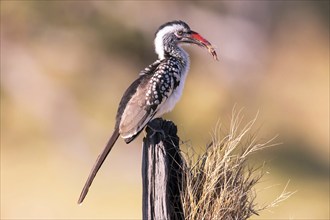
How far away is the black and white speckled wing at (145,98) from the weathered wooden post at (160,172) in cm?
20

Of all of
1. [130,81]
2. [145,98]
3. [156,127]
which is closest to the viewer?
[156,127]

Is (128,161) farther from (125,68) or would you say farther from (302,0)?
(302,0)

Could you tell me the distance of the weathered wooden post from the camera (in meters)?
4.97

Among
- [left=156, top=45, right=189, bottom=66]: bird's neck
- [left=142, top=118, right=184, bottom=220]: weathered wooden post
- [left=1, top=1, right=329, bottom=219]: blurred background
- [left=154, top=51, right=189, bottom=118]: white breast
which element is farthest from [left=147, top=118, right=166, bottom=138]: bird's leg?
[left=1, top=1, right=329, bottom=219]: blurred background

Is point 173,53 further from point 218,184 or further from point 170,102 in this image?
point 218,184

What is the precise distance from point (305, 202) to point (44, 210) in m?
2.80

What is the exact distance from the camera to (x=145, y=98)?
5.47 m

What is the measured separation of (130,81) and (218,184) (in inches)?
315

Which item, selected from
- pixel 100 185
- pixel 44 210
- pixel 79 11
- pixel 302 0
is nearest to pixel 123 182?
pixel 100 185

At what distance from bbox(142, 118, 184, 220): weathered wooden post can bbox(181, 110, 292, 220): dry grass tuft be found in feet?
0.22

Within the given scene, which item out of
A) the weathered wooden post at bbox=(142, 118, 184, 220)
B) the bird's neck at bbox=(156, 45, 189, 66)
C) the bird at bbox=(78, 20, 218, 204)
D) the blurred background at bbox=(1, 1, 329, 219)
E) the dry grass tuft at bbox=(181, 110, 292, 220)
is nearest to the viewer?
the weathered wooden post at bbox=(142, 118, 184, 220)

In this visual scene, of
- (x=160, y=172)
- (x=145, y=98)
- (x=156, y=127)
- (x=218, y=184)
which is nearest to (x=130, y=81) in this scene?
(x=145, y=98)

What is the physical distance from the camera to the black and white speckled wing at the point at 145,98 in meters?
5.28

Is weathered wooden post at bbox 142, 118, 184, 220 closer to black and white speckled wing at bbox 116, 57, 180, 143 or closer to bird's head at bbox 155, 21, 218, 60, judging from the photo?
black and white speckled wing at bbox 116, 57, 180, 143
